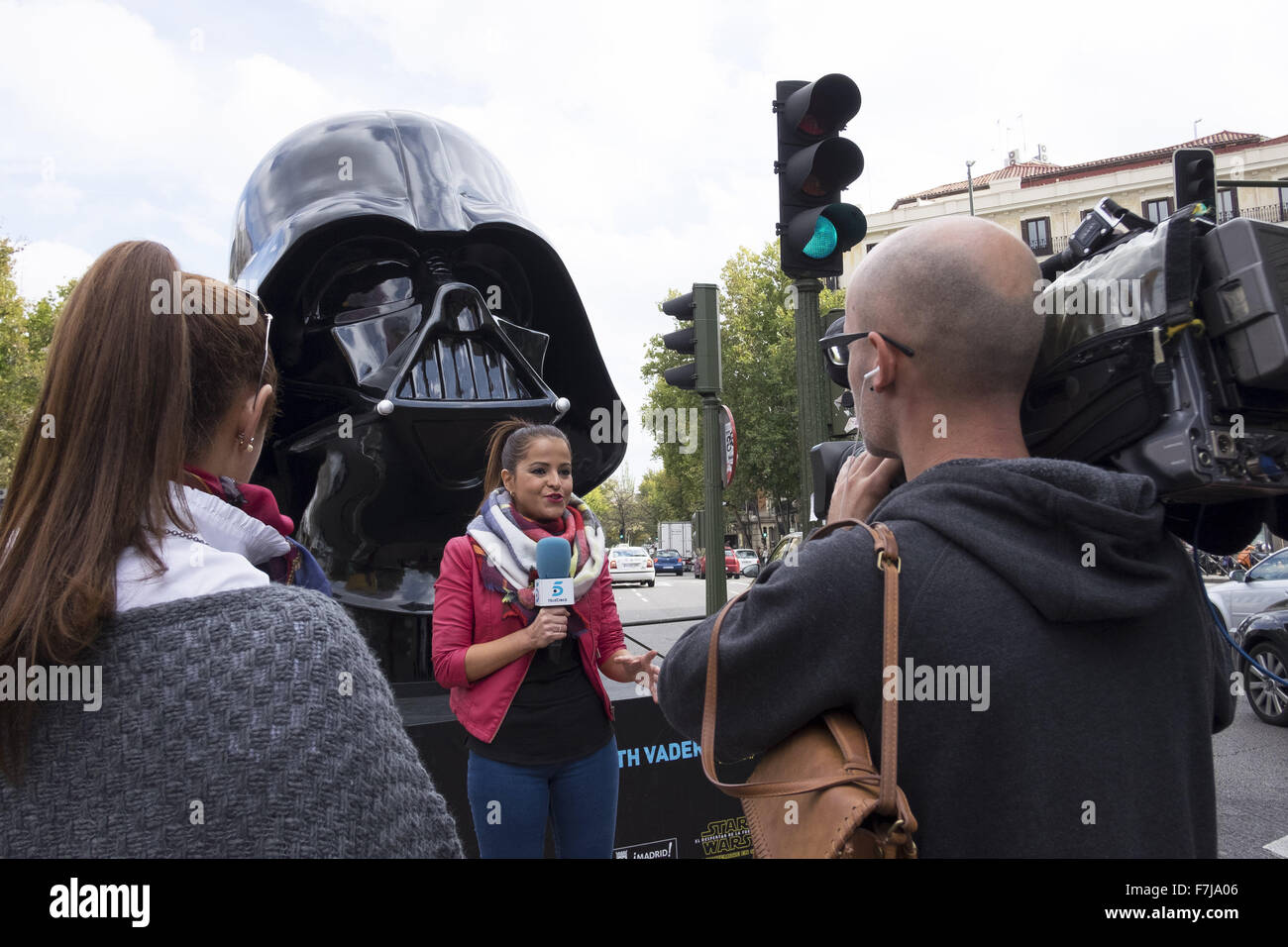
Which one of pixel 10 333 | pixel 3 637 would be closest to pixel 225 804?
pixel 3 637

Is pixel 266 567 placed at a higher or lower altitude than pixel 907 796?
higher

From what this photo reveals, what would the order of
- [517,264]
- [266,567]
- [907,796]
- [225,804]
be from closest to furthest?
[225,804]
[907,796]
[266,567]
[517,264]

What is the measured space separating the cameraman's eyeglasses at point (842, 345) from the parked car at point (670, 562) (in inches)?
1700

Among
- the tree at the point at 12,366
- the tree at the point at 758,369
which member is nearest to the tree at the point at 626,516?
the tree at the point at 758,369

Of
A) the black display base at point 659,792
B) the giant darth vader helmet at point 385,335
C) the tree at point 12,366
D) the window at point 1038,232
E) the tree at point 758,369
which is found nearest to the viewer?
the giant darth vader helmet at point 385,335

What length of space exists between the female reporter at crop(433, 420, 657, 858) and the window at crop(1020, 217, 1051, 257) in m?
39.7

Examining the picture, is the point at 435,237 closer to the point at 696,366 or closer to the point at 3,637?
the point at 696,366

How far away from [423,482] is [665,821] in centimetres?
183

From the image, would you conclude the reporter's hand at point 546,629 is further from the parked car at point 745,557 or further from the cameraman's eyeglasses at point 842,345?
the parked car at point 745,557

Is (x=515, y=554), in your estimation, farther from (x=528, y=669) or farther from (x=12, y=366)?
(x=12, y=366)

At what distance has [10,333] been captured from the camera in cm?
2216

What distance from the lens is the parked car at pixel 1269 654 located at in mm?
7734

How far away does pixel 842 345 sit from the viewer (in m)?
1.47

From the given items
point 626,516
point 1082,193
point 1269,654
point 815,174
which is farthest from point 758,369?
point 626,516
